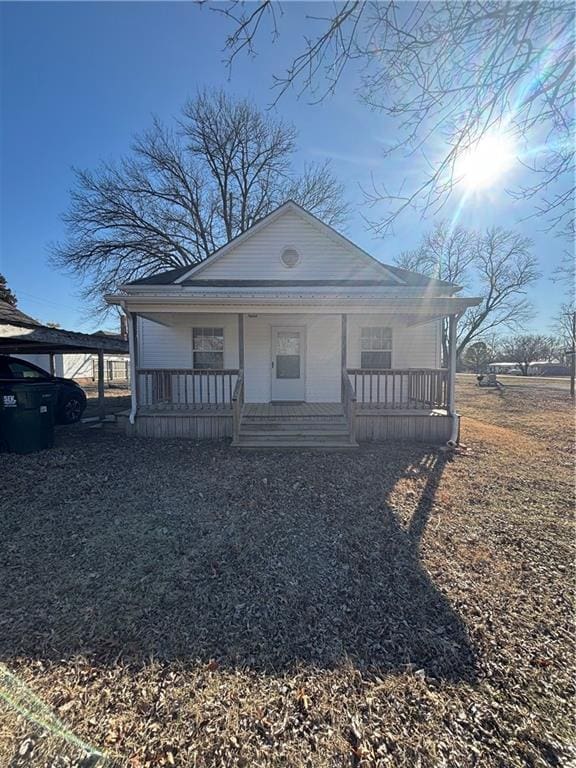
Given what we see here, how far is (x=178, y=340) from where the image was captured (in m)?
10.3

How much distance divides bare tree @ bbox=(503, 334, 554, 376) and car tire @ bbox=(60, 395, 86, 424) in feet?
236

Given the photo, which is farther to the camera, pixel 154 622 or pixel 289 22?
pixel 289 22

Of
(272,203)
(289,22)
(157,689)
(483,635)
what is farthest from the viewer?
(272,203)

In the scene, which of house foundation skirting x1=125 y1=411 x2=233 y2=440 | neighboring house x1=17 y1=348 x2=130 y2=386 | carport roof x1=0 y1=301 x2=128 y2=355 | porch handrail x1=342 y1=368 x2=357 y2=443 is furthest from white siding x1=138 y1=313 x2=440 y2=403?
neighboring house x1=17 y1=348 x2=130 y2=386

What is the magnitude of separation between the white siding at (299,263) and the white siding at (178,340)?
4.55ft

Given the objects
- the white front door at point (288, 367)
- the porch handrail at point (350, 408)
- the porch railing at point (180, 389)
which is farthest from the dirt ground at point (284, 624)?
the white front door at point (288, 367)

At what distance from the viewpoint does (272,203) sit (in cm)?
2219

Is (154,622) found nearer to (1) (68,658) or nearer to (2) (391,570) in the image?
(1) (68,658)

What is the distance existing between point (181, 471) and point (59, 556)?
2.44 metres

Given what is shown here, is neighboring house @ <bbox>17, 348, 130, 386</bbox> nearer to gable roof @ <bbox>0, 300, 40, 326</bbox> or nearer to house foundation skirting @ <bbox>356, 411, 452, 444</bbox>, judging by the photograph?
gable roof @ <bbox>0, 300, 40, 326</bbox>

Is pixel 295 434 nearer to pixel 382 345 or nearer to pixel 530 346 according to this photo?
pixel 382 345

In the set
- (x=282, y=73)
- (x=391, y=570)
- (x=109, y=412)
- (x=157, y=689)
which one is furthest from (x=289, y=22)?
(x=109, y=412)

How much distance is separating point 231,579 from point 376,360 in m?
8.30

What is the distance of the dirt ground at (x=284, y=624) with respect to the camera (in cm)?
178
